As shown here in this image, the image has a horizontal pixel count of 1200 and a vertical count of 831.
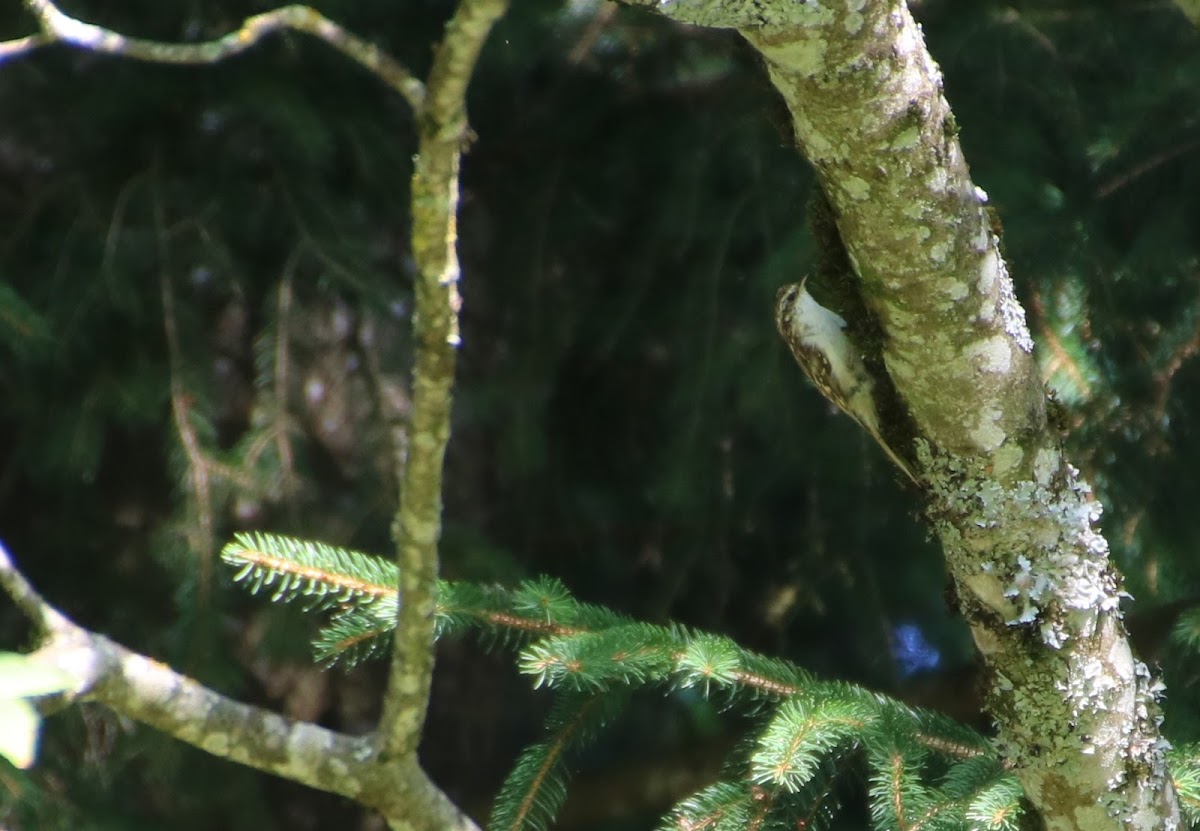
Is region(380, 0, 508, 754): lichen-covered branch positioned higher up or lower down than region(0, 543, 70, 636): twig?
higher up

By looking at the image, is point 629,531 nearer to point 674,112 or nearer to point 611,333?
point 611,333

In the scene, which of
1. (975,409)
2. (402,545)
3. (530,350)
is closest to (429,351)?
(402,545)

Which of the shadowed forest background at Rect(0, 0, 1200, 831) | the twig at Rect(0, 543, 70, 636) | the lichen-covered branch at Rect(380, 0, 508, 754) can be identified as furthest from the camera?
the shadowed forest background at Rect(0, 0, 1200, 831)

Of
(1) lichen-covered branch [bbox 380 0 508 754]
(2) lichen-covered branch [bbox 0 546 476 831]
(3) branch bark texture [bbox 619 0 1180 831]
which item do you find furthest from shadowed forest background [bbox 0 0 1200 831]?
(1) lichen-covered branch [bbox 380 0 508 754]

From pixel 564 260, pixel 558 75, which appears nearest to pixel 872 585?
pixel 564 260

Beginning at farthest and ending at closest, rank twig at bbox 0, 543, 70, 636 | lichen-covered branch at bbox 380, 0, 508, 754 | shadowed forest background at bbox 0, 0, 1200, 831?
shadowed forest background at bbox 0, 0, 1200, 831
twig at bbox 0, 543, 70, 636
lichen-covered branch at bbox 380, 0, 508, 754

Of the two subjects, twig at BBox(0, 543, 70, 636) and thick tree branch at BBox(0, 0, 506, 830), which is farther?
twig at BBox(0, 543, 70, 636)

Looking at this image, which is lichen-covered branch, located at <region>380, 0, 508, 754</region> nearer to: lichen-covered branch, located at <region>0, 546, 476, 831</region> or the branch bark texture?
lichen-covered branch, located at <region>0, 546, 476, 831</region>

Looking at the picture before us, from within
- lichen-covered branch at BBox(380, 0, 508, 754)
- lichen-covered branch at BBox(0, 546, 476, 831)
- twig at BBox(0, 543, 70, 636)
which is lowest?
lichen-covered branch at BBox(0, 546, 476, 831)
